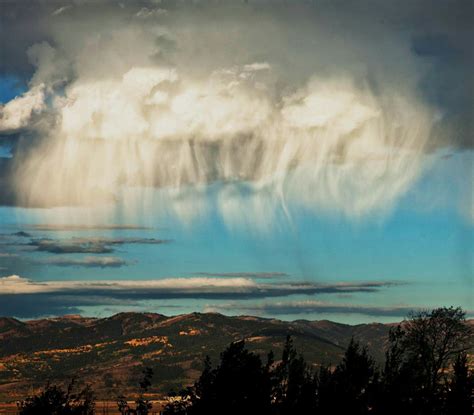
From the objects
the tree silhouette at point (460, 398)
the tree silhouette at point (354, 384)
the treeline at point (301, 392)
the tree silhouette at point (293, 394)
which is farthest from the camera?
the tree silhouette at point (460, 398)

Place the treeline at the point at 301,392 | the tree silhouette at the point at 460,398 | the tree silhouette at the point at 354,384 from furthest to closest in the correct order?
1. the tree silhouette at the point at 460,398
2. the tree silhouette at the point at 354,384
3. the treeline at the point at 301,392

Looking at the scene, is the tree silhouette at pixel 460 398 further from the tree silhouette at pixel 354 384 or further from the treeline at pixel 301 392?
the tree silhouette at pixel 354 384

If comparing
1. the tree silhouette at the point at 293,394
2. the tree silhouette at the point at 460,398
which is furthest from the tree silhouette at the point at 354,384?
the tree silhouette at the point at 460,398

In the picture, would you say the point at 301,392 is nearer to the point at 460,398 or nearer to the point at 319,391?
the point at 319,391

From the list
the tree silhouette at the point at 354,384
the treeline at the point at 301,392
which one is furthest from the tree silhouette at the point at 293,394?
the tree silhouette at the point at 354,384

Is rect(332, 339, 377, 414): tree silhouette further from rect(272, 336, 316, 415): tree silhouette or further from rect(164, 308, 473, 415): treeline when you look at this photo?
rect(272, 336, 316, 415): tree silhouette

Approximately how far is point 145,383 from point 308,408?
3082 centimetres

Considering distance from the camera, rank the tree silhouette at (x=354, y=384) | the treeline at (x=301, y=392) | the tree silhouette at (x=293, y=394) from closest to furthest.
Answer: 1. the treeline at (x=301, y=392)
2. the tree silhouette at (x=354, y=384)
3. the tree silhouette at (x=293, y=394)

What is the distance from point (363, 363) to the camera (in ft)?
416

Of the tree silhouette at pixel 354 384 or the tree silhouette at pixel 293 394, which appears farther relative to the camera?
the tree silhouette at pixel 293 394

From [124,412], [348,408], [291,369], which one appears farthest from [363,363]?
[124,412]

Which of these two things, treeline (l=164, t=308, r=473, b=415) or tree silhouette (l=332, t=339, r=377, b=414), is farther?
tree silhouette (l=332, t=339, r=377, b=414)

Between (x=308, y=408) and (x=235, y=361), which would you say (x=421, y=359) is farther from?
(x=235, y=361)

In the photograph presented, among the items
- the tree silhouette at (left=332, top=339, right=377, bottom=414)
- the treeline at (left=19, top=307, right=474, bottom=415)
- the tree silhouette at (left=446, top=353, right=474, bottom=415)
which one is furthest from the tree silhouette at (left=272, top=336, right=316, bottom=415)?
the tree silhouette at (left=446, top=353, right=474, bottom=415)
